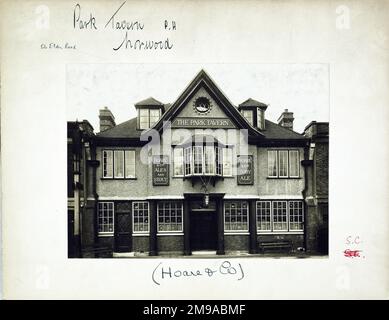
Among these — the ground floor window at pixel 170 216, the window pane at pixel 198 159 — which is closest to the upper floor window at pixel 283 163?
the window pane at pixel 198 159

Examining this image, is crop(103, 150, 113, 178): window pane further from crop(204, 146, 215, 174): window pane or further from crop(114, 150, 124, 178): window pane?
crop(204, 146, 215, 174): window pane

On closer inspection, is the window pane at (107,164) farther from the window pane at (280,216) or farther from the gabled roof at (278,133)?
the window pane at (280,216)

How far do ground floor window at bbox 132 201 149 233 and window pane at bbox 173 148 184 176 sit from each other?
0.83 m

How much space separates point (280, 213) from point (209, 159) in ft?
5.26

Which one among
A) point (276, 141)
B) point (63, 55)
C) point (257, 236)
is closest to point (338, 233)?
point (257, 236)

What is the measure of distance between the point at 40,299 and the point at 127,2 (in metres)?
5.26

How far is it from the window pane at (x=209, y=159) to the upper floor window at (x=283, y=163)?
1119mm

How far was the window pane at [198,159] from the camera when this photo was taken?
→ 6691 millimetres

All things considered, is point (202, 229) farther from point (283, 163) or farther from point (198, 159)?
point (283, 163)

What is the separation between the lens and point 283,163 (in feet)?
23.1

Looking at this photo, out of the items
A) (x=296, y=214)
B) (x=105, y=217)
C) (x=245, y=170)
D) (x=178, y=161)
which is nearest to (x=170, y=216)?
(x=178, y=161)

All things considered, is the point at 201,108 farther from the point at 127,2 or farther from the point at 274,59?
the point at 127,2

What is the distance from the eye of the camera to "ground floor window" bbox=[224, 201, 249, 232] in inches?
277

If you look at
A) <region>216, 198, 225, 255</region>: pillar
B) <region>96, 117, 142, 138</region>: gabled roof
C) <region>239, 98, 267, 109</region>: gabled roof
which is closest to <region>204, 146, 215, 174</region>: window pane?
<region>216, 198, 225, 255</region>: pillar
